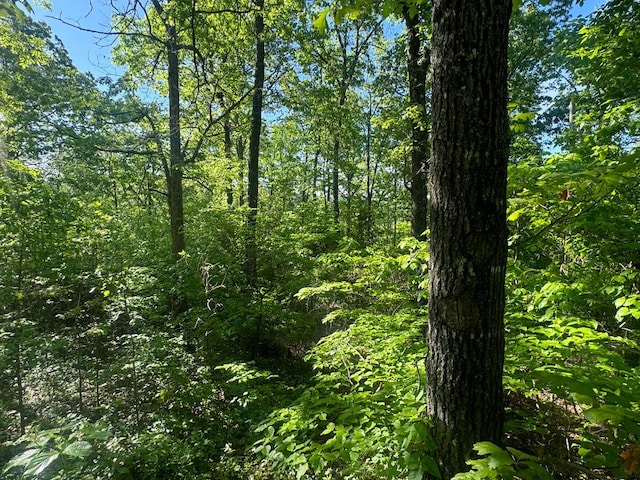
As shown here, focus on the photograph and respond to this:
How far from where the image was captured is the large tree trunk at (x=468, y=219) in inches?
53.1

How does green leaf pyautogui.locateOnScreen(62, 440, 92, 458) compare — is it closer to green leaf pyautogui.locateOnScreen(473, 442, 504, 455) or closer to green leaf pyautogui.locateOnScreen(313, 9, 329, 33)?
green leaf pyautogui.locateOnScreen(473, 442, 504, 455)

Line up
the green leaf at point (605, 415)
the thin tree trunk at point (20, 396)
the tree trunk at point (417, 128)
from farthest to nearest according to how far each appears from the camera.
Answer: the tree trunk at point (417, 128) → the thin tree trunk at point (20, 396) → the green leaf at point (605, 415)

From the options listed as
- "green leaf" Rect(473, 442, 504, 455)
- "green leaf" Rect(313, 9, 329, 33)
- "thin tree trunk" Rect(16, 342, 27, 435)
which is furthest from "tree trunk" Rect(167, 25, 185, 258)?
"green leaf" Rect(473, 442, 504, 455)

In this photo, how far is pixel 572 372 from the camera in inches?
67.9

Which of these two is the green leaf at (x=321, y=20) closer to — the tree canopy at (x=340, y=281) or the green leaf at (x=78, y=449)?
the tree canopy at (x=340, y=281)

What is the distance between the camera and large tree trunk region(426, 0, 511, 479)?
135 centimetres

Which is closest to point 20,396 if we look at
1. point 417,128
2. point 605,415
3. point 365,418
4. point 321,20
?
point 365,418

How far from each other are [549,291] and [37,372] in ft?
22.3

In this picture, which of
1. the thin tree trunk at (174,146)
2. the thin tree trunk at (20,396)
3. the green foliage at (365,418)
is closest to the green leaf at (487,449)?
the green foliage at (365,418)

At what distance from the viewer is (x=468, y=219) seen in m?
1.38

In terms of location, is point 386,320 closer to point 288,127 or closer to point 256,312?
point 256,312

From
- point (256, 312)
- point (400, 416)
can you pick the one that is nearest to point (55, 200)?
point (256, 312)

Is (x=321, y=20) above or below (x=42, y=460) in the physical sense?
above

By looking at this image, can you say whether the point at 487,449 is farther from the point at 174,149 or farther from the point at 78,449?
the point at 174,149
